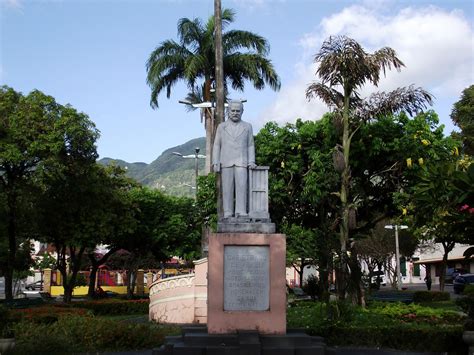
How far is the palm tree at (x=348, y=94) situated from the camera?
67.3 ft

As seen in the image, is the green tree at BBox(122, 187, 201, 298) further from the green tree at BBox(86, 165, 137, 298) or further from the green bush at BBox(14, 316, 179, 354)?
the green bush at BBox(14, 316, 179, 354)

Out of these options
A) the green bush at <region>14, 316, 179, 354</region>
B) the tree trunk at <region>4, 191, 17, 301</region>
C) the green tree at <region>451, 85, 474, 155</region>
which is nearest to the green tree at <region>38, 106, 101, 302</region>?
the tree trunk at <region>4, 191, 17, 301</region>

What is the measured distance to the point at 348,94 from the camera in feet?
70.9

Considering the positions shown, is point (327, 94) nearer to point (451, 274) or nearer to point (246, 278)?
point (246, 278)

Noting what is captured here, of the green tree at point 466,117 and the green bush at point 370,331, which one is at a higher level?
the green tree at point 466,117

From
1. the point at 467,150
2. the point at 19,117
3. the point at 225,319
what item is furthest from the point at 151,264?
the point at 225,319

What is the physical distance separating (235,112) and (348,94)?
10.5 meters

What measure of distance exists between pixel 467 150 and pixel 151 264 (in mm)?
29986

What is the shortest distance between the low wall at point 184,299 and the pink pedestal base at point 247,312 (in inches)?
417

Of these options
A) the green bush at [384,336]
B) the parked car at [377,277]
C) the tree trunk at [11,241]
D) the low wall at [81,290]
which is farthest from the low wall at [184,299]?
the low wall at [81,290]

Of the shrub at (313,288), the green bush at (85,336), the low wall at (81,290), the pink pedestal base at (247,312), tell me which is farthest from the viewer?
the low wall at (81,290)

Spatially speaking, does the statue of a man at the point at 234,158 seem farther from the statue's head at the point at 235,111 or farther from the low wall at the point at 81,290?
the low wall at the point at 81,290

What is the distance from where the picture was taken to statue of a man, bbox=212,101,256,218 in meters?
11.6

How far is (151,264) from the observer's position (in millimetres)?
57406
